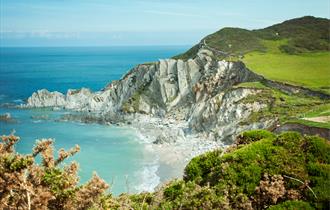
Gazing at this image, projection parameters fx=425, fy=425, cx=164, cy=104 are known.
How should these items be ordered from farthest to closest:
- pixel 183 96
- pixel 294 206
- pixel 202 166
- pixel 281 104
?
pixel 183 96 < pixel 281 104 < pixel 202 166 < pixel 294 206

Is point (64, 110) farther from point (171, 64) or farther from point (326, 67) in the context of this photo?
point (326, 67)

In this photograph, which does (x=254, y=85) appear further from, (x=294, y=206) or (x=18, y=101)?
(x=18, y=101)

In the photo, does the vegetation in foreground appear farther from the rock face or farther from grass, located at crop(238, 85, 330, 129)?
the rock face

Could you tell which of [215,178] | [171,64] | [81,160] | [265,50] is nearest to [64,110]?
[171,64]

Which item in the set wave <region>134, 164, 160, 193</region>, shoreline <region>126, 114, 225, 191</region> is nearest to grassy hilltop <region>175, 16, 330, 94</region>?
shoreline <region>126, 114, 225, 191</region>

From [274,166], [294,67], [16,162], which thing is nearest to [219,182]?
[274,166]

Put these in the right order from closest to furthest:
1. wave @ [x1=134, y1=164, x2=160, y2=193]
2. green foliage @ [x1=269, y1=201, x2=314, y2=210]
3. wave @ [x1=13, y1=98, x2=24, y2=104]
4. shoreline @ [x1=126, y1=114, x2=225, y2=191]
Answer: green foliage @ [x1=269, y1=201, x2=314, y2=210] < wave @ [x1=134, y1=164, x2=160, y2=193] < shoreline @ [x1=126, y1=114, x2=225, y2=191] < wave @ [x1=13, y1=98, x2=24, y2=104]
